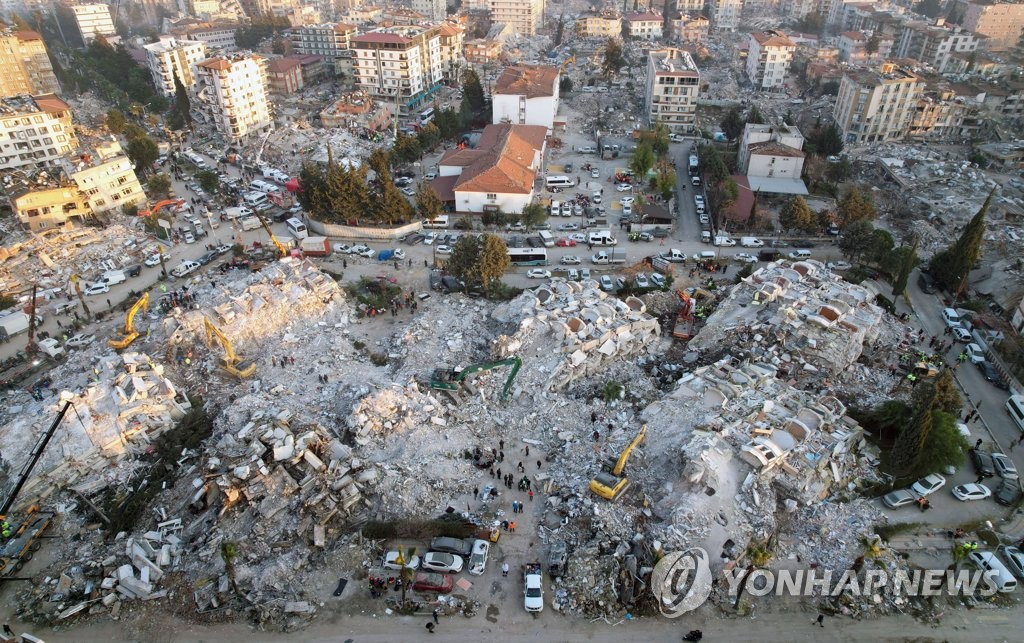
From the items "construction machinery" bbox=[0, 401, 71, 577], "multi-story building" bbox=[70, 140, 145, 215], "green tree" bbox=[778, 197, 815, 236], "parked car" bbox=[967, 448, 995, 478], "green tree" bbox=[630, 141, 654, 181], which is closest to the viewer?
"construction machinery" bbox=[0, 401, 71, 577]

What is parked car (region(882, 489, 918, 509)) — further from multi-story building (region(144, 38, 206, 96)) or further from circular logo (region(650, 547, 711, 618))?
multi-story building (region(144, 38, 206, 96))

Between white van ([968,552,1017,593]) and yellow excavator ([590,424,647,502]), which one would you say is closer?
white van ([968,552,1017,593])

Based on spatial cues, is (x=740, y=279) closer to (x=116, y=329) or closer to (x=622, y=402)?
(x=622, y=402)

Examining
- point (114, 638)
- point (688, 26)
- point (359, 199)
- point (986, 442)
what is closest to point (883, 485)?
point (986, 442)

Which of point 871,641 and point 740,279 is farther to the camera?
point 740,279

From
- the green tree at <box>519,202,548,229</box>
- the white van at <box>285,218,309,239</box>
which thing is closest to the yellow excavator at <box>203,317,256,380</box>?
the white van at <box>285,218,309,239</box>

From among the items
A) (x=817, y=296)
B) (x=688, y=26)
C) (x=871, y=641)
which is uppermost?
(x=688, y=26)
